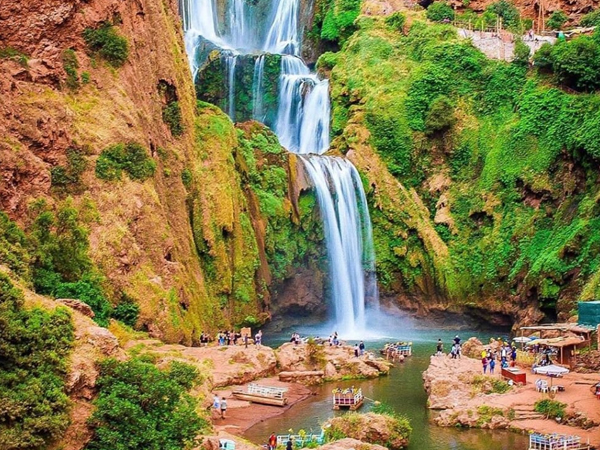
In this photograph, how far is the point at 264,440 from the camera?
98.1 feet

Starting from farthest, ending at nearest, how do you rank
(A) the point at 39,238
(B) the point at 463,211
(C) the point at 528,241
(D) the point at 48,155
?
(B) the point at 463,211 < (C) the point at 528,241 < (D) the point at 48,155 < (A) the point at 39,238

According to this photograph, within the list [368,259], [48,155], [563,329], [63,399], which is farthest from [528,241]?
[63,399]

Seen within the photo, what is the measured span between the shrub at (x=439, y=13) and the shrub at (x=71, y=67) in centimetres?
3972

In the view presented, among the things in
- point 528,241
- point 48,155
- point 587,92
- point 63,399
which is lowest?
point 63,399

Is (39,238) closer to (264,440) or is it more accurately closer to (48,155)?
(48,155)

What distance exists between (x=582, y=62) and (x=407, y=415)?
115 ft

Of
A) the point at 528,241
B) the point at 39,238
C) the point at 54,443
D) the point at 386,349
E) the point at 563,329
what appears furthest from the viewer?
the point at 528,241

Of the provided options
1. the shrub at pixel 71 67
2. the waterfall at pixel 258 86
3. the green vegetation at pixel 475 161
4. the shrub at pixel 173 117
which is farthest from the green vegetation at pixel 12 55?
the waterfall at pixel 258 86

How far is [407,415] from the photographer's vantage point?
33.8 meters

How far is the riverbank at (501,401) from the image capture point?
31047 millimetres

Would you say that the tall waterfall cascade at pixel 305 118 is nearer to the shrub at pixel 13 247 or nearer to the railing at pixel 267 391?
the railing at pixel 267 391

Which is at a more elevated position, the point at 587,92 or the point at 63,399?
the point at 587,92

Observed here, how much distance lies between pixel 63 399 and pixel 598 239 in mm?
35197

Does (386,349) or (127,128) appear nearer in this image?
(127,128)
